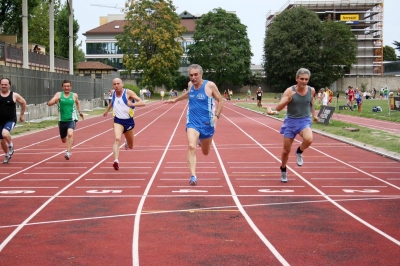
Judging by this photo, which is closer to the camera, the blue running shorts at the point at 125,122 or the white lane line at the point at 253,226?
the white lane line at the point at 253,226

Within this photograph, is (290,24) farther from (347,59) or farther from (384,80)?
(384,80)

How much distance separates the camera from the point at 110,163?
12719mm

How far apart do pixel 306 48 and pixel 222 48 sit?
12.3m

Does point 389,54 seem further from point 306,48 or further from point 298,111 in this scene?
point 298,111

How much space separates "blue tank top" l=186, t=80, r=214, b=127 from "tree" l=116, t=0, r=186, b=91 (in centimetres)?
6562

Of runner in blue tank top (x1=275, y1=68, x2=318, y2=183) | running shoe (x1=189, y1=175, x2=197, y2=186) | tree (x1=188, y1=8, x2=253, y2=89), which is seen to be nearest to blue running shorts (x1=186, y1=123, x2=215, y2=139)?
running shoe (x1=189, y1=175, x2=197, y2=186)

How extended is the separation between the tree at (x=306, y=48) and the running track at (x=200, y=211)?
234 ft

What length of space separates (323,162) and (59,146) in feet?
25.5

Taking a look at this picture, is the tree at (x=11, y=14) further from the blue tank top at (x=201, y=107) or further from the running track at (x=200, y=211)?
the blue tank top at (x=201, y=107)

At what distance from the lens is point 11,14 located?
60750 millimetres

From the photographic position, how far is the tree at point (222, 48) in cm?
8588

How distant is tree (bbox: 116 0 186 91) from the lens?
7531 centimetres

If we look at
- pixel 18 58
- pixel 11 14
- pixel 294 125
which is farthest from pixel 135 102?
pixel 11 14

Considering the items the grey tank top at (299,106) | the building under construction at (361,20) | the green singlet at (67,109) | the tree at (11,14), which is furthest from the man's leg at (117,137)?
the building under construction at (361,20)
